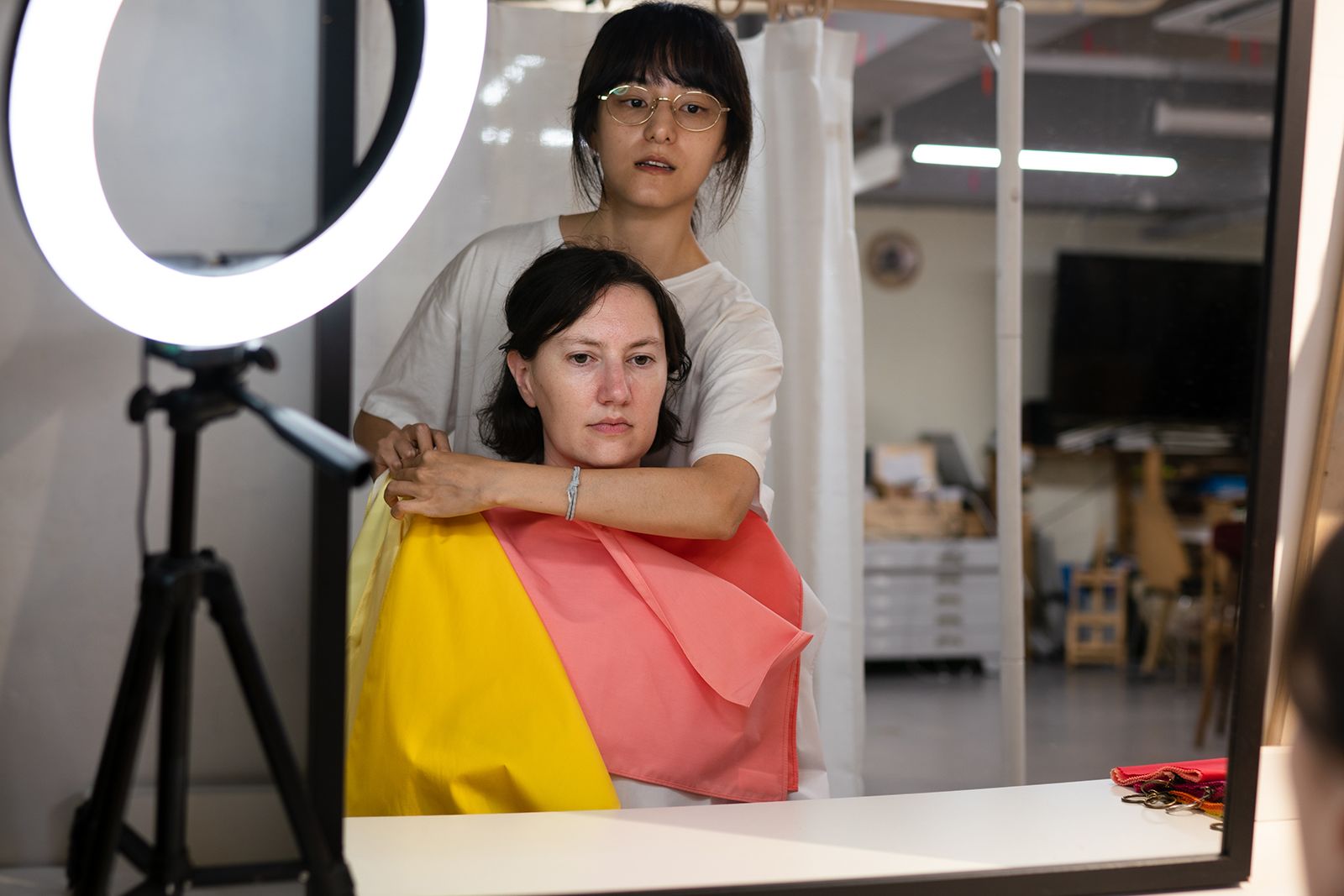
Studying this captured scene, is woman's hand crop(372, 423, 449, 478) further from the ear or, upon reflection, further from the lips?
the lips

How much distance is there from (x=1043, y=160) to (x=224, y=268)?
1.51 m

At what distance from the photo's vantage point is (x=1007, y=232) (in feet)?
6.04

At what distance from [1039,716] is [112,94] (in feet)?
7.98

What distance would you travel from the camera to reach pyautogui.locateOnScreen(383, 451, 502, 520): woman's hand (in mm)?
1274

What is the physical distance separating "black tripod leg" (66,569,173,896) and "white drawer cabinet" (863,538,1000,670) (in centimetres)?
185

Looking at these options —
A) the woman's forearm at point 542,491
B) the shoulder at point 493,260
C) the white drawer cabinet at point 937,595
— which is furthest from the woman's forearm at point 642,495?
the white drawer cabinet at point 937,595

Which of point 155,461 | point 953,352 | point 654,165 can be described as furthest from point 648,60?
point 953,352

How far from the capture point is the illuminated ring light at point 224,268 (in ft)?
2.83

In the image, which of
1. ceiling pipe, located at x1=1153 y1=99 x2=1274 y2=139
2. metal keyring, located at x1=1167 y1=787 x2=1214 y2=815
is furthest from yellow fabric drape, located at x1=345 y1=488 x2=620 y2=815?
ceiling pipe, located at x1=1153 y1=99 x2=1274 y2=139

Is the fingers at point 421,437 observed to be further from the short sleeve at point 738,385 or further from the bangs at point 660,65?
the bangs at point 660,65

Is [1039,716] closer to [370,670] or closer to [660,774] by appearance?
[660,774]

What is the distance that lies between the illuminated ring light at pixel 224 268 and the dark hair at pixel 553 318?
0.38 meters

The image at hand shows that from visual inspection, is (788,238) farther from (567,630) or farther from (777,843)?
(777,843)

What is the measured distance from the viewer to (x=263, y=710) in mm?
914
